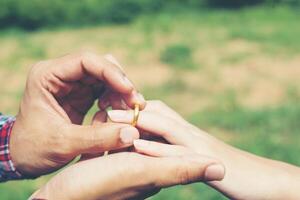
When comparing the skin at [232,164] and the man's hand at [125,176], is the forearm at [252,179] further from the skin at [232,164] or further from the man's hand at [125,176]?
the man's hand at [125,176]

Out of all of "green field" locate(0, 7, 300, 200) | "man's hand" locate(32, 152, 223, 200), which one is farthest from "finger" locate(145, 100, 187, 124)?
"green field" locate(0, 7, 300, 200)

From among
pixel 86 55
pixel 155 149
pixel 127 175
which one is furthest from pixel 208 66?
pixel 127 175

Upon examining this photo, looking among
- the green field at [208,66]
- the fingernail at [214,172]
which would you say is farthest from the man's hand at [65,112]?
the green field at [208,66]

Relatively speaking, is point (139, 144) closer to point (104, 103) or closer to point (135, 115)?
point (135, 115)

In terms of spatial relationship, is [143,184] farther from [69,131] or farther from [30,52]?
[30,52]

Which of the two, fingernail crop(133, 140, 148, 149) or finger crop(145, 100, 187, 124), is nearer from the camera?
fingernail crop(133, 140, 148, 149)

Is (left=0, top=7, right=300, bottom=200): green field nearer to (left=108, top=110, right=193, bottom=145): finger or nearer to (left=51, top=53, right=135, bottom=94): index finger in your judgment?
(left=108, top=110, right=193, bottom=145): finger
